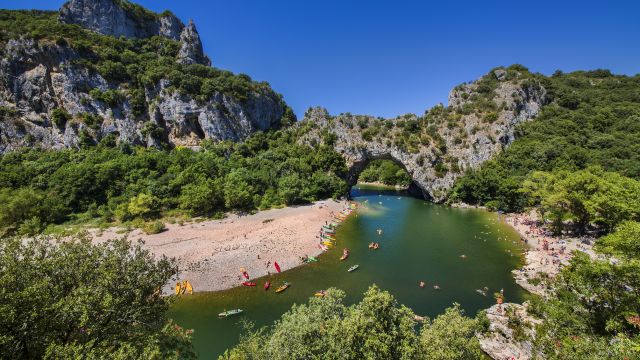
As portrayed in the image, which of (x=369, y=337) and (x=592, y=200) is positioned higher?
(x=592, y=200)

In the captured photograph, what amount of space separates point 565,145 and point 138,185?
9759cm

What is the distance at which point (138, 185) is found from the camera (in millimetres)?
55750

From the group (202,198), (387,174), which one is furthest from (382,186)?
(202,198)

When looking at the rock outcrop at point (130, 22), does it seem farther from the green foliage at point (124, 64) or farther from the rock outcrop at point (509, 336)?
the rock outcrop at point (509, 336)

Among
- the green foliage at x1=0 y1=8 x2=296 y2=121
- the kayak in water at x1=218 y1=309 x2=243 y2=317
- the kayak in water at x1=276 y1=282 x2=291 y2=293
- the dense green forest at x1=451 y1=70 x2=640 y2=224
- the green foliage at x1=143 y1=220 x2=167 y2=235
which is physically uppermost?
the green foliage at x1=0 y1=8 x2=296 y2=121

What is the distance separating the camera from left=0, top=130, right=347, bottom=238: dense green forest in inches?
1914

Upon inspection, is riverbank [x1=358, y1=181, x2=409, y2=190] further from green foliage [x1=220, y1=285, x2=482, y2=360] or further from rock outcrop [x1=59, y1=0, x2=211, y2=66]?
green foliage [x1=220, y1=285, x2=482, y2=360]

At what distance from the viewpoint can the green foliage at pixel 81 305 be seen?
9539 mm

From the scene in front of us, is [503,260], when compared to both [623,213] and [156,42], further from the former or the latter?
[156,42]

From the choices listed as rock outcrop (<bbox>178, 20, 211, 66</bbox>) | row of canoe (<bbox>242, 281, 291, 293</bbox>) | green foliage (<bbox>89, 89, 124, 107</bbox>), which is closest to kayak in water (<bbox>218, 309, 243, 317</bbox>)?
row of canoe (<bbox>242, 281, 291, 293</bbox>)

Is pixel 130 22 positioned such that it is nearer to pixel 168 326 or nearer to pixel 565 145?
pixel 168 326

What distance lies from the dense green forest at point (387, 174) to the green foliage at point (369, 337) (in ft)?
294

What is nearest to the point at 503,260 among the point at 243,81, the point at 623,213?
the point at 623,213

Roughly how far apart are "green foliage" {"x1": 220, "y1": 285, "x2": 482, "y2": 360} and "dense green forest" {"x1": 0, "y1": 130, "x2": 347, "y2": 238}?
42.7 m
